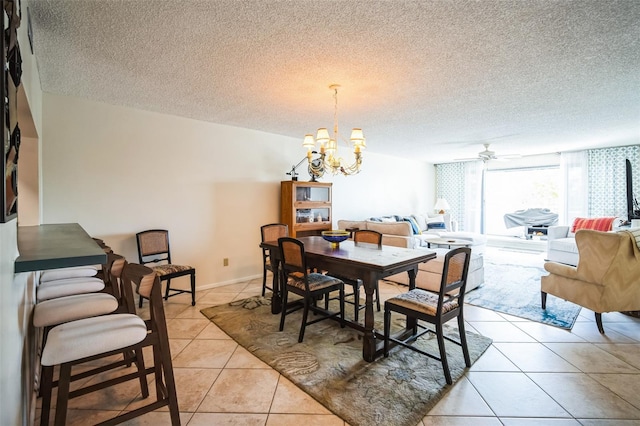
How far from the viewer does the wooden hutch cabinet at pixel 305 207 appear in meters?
4.69

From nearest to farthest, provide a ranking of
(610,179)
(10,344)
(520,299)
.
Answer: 1. (10,344)
2. (520,299)
3. (610,179)

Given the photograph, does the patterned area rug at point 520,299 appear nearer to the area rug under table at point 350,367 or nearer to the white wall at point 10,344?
the area rug under table at point 350,367

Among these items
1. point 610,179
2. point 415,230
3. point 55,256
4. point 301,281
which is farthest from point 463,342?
point 610,179

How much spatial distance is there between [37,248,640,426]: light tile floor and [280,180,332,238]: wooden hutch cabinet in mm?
2211

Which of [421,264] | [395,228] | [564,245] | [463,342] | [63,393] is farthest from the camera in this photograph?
[564,245]

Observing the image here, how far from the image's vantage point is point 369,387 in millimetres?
1994

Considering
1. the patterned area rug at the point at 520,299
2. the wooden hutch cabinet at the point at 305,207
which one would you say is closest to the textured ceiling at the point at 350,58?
the wooden hutch cabinet at the point at 305,207

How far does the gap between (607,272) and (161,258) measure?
4.87m

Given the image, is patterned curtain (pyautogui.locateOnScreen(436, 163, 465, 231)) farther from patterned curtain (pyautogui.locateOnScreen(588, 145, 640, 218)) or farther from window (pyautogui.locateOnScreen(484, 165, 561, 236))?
patterned curtain (pyautogui.locateOnScreen(588, 145, 640, 218))

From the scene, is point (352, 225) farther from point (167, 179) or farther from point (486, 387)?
point (486, 387)

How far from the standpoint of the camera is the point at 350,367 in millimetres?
2234

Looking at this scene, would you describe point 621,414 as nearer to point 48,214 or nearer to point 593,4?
point 593,4

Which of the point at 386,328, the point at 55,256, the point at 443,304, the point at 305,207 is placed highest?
the point at 305,207

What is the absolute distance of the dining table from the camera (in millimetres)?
2293
